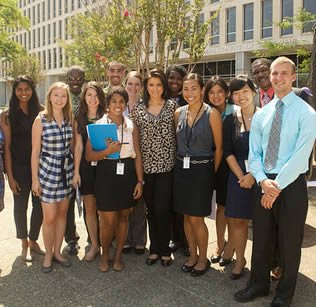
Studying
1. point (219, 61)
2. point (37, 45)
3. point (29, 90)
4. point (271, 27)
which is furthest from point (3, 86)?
point (29, 90)

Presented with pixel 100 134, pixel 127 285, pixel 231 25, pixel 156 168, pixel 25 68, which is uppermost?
pixel 231 25

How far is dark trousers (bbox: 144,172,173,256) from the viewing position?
3.98 metres

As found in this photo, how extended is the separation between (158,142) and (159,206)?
28.2 inches

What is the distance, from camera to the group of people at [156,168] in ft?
10.9

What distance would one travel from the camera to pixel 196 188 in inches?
147

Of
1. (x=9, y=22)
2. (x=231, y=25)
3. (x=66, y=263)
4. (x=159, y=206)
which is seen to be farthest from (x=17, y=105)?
(x=231, y=25)

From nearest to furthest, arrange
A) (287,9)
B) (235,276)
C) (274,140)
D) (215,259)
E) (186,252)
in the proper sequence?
1. (274,140)
2. (235,276)
3. (215,259)
4. (186,252)
5. (287,9)

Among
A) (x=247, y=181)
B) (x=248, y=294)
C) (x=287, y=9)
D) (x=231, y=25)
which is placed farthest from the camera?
(x=231, y=25)

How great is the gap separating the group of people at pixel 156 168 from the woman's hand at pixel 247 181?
1cm

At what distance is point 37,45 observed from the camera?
55656 millimetres

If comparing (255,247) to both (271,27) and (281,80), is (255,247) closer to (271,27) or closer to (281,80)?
(281,80)

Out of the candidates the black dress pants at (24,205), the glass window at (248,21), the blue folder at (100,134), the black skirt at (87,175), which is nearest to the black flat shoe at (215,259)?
the black skirt at (87,175)

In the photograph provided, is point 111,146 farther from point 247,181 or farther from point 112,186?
point 247,181

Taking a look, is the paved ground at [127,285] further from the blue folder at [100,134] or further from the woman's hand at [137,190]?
the blue folder at [100,134]
